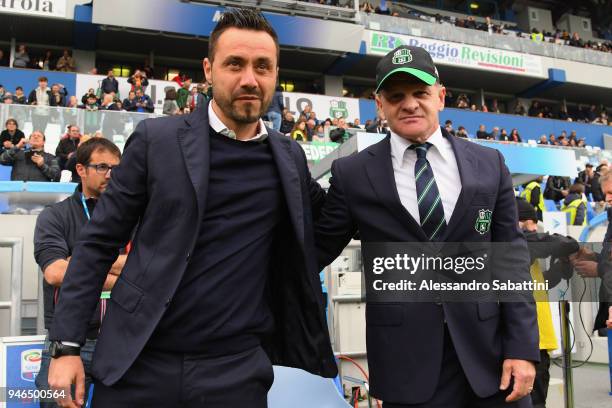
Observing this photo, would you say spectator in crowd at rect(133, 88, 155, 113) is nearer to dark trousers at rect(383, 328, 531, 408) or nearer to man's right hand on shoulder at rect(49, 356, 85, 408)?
man's right hand on shoulder at rect(49, 356, 85, 408)

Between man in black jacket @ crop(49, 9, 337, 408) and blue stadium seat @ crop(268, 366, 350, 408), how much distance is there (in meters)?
1.04

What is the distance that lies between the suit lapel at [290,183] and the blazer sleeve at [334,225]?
0.76 ft

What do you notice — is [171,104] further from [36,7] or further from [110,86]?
[36,7]

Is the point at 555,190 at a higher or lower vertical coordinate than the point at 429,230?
higher

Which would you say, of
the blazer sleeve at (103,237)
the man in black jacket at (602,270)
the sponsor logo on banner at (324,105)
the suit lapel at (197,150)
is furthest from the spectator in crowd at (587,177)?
the blazer sleeve at (103,237)

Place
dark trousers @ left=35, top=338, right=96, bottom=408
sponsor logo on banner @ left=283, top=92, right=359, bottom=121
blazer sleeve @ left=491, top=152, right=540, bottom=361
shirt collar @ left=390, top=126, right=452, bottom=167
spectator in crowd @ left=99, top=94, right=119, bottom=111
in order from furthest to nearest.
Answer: sponsor logo on banner @ left=283, top=92, right=359, bottom=121 → spectator in crowd @ left=99, top=94, right=119, bottom=111 → dark trousers @ left=35, top=338, right=96, bottom=408 → shirt collar @ left=390, top=126, right=452, bottom=167 → blazer sleeve @ left=491, top=152, right=540, bottom=361

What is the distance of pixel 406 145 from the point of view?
1986 mm

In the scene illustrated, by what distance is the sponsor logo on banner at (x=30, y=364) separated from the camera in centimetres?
312

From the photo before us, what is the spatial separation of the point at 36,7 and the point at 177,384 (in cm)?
1976

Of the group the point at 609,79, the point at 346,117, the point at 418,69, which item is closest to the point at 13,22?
the point at 346,117

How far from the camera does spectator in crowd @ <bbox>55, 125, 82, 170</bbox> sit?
30.5ft

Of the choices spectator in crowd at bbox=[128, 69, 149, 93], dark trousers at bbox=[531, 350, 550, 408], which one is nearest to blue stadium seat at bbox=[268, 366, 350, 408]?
dark trousers at bbox=[531, 350, 550, 408]

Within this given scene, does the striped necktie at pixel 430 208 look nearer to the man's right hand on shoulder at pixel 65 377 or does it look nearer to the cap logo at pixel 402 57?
the cap logo at pixel 402 57

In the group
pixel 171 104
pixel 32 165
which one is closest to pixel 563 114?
pixel 171 104
